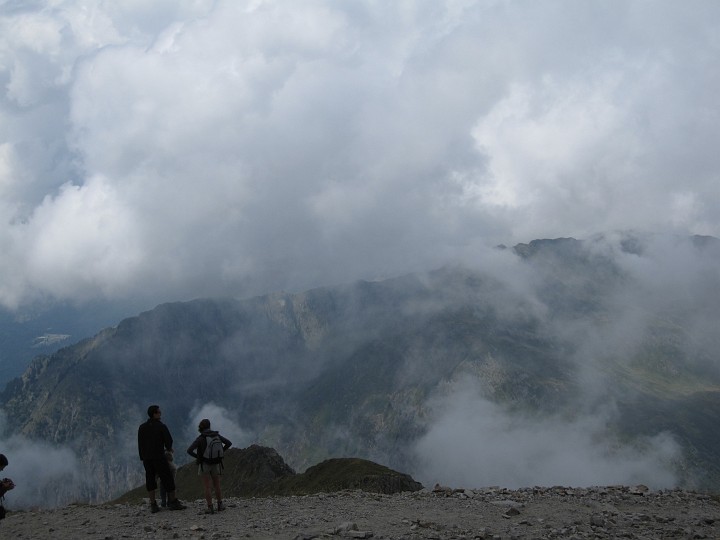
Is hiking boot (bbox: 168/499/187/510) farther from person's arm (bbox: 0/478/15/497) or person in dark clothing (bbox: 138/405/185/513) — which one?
person's arm (bbox: 0/478/15/497)

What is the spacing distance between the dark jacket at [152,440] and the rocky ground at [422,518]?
7.68 feet

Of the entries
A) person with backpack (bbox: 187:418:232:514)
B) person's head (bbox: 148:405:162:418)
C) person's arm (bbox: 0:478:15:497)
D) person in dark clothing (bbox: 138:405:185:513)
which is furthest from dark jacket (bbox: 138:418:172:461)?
person's arm (bbox: 0:478:15:497)

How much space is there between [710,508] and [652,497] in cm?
225

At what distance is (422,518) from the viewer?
2264 centimetres

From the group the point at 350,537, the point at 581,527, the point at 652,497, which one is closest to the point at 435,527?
the point at 350,537

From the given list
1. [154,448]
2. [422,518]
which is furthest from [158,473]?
[422,518]

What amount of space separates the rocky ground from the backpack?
6.70 ft

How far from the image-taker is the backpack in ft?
82.5

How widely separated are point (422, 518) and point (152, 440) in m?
10.7

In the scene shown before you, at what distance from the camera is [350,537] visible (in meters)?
19.3

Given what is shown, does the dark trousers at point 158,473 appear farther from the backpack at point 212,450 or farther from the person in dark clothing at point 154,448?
the backpack at point 212,450

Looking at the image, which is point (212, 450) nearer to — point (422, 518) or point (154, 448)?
point (154, 448)

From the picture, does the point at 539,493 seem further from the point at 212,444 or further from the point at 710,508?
the point at 212,444

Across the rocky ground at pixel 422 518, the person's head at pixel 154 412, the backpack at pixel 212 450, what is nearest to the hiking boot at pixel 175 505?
the rocky ground at pixel 422 518
